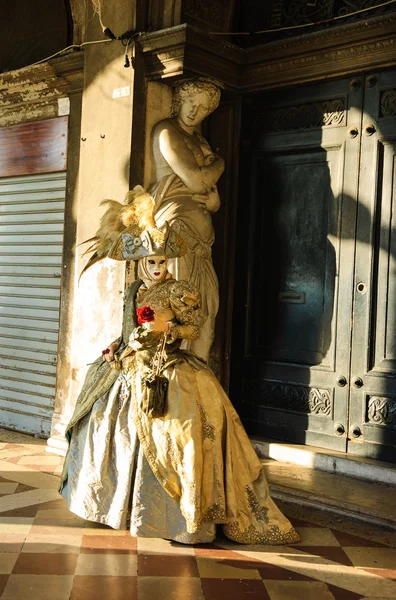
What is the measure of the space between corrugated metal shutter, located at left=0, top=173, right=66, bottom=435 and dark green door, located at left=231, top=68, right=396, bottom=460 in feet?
5.49

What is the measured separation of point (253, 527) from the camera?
424cm

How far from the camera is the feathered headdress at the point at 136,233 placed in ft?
14.8

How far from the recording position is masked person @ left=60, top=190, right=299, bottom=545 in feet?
13.7

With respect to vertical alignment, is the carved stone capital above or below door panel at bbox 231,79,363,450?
above

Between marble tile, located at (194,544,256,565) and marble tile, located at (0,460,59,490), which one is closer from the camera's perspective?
marble tile, located at (194,544,256,565)

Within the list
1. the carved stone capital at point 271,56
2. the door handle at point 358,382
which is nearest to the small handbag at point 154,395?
the door handle at point 358,382

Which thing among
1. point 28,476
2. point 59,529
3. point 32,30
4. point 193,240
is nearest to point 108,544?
point 59,529

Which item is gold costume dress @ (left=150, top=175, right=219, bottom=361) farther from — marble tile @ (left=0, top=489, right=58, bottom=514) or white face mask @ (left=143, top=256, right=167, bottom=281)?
marble tile @ (left=0, top=489, right=58, bottom=514)

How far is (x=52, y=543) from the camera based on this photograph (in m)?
4.14

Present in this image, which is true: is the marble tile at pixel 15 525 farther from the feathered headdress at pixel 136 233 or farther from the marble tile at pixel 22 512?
the feathered headdress at pixel 136 233

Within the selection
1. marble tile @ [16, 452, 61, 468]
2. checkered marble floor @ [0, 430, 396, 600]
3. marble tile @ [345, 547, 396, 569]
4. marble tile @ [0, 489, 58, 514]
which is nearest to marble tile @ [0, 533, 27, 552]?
checkered marble floor @ [0, 430, 396, 600]

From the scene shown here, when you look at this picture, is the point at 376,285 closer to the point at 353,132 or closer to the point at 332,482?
the point at 353,132

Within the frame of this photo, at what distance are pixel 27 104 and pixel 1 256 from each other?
1.36m

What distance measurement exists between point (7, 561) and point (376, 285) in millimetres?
2901
